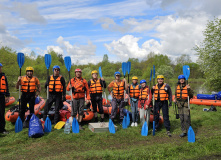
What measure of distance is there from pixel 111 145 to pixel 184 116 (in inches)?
89.2

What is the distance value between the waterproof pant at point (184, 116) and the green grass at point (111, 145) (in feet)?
1.04

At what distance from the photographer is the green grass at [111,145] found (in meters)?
3.77

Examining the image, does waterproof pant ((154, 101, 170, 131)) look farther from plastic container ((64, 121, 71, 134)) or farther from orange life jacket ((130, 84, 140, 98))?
plastic container ((64, 121, 71, 134))

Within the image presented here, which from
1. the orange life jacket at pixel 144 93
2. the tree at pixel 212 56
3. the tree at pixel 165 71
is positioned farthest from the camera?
the tree at pixel 165 71

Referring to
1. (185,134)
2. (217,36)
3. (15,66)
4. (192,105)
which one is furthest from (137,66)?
A: (185,134)

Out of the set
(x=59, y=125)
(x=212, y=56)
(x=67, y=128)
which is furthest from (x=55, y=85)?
(x=212, y=56)

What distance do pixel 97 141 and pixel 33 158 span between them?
61.8 inches

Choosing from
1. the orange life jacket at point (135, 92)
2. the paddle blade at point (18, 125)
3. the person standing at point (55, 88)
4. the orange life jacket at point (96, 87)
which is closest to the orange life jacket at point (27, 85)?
the person standing at point (55, 88)

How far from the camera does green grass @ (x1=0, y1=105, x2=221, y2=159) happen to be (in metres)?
3.77

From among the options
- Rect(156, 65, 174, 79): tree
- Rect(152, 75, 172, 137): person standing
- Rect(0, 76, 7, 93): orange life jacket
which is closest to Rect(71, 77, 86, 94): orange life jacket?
Rect(0, 76, 7, 93): orange life jacket

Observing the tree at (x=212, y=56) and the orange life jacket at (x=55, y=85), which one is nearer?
the orange life jacket at (x=55, y=85)

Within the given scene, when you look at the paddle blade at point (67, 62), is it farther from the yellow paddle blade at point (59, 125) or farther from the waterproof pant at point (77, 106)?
the yellow paddle blade at point (59, 125)

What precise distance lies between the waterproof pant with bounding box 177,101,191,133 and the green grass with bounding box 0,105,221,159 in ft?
1.04

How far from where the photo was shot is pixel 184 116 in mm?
5406
